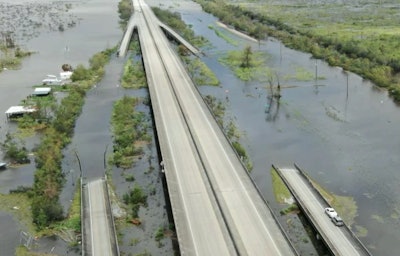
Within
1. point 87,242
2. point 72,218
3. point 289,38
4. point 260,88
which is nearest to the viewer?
point 87,242

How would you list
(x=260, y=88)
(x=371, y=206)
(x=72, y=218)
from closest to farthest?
(x=72, y=218) < (x=371, y=206) < (x=260, y=88)

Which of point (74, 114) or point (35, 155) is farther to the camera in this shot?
point (74, 114)

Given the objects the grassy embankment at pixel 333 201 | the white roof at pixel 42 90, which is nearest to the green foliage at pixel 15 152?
A: the white roof at pixel 42 90

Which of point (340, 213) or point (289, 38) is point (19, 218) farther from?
point (289, 38)

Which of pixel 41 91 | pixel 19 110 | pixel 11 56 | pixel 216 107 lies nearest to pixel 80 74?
pixel 41 91

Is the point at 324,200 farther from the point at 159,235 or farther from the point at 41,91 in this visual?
the point at 41,91

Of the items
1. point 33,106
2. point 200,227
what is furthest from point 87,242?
point 33,106
